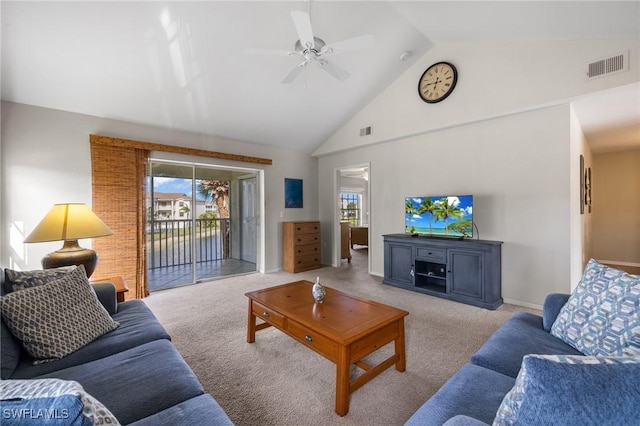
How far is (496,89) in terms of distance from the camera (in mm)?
3561

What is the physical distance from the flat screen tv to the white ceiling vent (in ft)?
5.62

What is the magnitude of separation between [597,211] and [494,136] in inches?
180

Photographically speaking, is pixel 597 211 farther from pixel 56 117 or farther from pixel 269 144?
pixel 56 117

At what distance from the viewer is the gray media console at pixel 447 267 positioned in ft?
11.1

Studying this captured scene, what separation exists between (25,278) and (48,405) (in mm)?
1708

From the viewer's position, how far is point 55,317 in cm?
153

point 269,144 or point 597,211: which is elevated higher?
point 269,144

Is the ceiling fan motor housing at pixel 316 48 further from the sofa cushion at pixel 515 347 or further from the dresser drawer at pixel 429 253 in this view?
the dresser drawer at pixel 429 253

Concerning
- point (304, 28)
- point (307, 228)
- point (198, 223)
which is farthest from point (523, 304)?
point (198, 223)

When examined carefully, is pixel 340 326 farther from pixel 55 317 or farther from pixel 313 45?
pixel 313 45

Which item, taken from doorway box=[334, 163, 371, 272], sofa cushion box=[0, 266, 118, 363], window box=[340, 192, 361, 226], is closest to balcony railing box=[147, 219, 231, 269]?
doorway box=[334, 163, 371, 272]

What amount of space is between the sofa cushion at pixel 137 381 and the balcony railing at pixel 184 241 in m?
3.16

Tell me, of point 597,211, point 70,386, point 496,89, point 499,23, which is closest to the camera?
point 70,386

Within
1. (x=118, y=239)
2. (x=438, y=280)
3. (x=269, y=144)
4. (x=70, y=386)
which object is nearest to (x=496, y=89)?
(x=438, y=280)
